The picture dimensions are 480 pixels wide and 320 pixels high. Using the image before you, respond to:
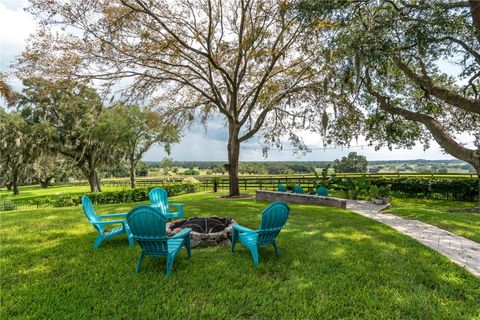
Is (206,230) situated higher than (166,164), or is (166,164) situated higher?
(166,164)

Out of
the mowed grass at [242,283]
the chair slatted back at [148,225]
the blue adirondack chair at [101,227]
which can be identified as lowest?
the mowed grass at [242,283]

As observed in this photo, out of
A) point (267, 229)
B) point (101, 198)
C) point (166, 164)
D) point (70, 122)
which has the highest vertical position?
point (70, 122)

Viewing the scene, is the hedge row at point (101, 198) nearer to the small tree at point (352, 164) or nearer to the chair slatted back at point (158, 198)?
the chair slatted back at point (158, 198)

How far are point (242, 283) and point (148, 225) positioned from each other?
1.35 meters

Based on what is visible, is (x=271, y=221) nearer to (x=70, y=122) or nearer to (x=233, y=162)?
(x=233, y=162)

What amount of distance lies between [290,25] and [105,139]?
14065 mm

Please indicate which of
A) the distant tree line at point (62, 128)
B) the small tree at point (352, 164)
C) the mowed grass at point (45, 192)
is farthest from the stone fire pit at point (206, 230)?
the small tree at point (352, 164)

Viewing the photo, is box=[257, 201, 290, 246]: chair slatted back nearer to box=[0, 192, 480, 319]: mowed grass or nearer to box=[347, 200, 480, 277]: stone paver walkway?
box=[0, 192, 480, 319]: mowed grass

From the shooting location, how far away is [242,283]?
2.93 metres

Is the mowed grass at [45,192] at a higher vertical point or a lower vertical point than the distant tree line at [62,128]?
Result: lower

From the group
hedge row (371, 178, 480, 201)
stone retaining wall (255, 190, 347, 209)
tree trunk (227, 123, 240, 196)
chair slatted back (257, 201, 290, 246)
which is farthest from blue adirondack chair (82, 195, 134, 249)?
hedge row (371, 178, 480, 201)

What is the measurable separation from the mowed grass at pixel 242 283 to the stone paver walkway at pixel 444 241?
0.31 m

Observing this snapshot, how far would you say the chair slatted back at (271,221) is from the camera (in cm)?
359

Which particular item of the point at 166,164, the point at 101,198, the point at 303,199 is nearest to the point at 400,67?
the point at 303,199
